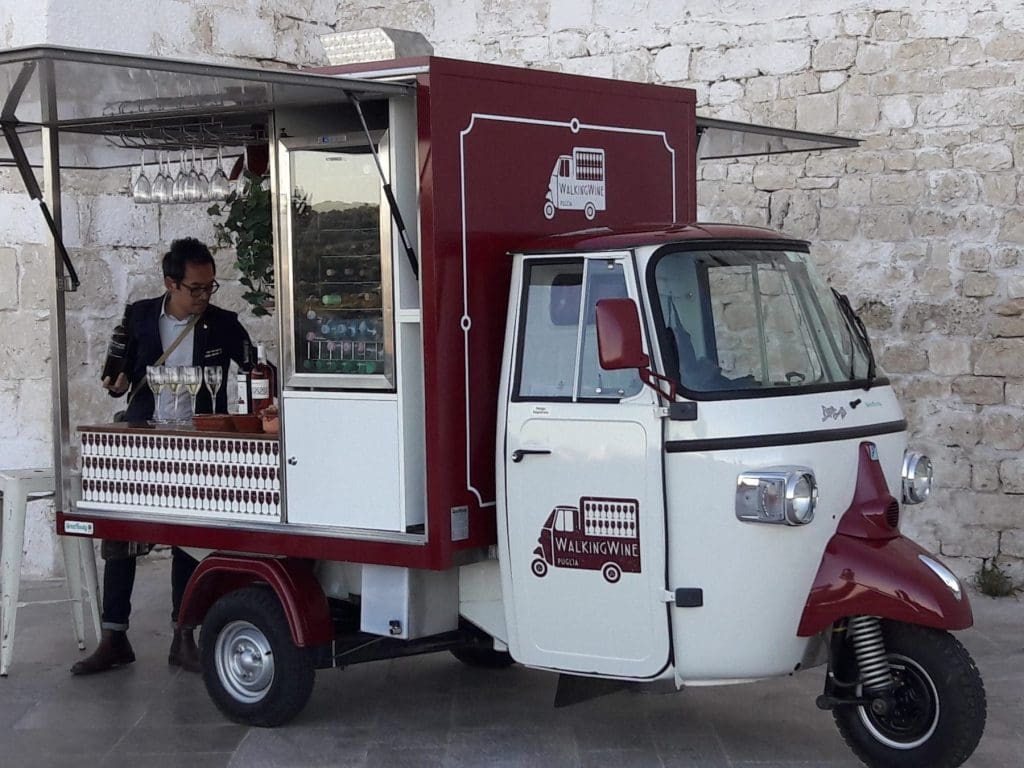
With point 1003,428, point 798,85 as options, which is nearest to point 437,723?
point 1003,428

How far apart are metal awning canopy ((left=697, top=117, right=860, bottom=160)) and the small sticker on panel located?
220 cm

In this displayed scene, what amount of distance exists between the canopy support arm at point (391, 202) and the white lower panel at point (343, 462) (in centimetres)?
52

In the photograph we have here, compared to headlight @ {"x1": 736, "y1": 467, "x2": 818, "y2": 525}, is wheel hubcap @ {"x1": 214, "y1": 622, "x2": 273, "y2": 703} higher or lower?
lower

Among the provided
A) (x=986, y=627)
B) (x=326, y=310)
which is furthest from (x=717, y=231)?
(x=986, y=627)

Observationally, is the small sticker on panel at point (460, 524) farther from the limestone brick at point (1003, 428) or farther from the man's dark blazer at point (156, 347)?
the limestone brick at point (1003, 428)

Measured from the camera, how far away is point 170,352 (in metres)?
6.85

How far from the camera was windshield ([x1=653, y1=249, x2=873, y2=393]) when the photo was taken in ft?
16.5

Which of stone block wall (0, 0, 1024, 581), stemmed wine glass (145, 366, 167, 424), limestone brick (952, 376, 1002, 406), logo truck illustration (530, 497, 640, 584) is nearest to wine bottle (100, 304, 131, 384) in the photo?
stemmed wine glass (145, 366, 167, 424)

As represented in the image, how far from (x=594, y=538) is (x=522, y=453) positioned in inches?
15.6

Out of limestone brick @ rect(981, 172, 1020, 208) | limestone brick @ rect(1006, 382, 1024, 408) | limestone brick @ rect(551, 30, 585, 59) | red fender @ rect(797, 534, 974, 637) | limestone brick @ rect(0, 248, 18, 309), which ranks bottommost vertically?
red fender @ rect(797, 534, 974, 637)

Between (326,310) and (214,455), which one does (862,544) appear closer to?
(326,310)

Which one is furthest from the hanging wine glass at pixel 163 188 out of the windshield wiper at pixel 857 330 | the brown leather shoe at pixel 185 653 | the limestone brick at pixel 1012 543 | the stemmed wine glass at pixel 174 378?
the limestone brick at pixel 1012 543

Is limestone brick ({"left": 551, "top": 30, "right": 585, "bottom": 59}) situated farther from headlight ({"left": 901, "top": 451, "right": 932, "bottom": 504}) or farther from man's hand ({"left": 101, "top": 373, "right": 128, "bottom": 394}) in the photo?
headlight ({"left": 901, "top": 451, "right": 932, "bottom": 504})

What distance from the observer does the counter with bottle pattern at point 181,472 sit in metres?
5.80
